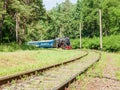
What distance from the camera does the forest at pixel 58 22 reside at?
48688 mm

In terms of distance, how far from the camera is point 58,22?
140 meters

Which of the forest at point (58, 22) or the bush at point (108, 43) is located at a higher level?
the forest at point (58, 22)

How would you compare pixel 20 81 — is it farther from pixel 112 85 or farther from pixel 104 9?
pixel 104 9

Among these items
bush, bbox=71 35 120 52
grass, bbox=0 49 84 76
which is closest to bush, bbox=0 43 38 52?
grass, bbox=0 49 84 76

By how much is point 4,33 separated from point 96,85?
40361 mm

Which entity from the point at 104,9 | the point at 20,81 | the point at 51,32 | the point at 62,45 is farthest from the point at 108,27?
the point at 20,81

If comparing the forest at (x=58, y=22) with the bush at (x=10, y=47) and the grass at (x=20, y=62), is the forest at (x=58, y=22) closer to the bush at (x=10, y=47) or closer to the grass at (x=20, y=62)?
the bush at (x=10, y=47)

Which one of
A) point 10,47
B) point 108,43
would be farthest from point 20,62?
point 108,43

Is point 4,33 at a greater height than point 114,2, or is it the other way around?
point 114,2

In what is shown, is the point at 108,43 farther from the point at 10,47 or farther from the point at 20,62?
the point at 20,62

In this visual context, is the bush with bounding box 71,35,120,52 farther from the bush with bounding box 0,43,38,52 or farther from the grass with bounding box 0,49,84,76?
the grass with bounding box 0,49,84,76

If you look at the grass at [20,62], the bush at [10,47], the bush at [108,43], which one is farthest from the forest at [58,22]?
the grass at [20,62]

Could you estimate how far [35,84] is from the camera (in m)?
10.6

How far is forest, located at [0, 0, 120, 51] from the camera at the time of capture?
48688 mm
